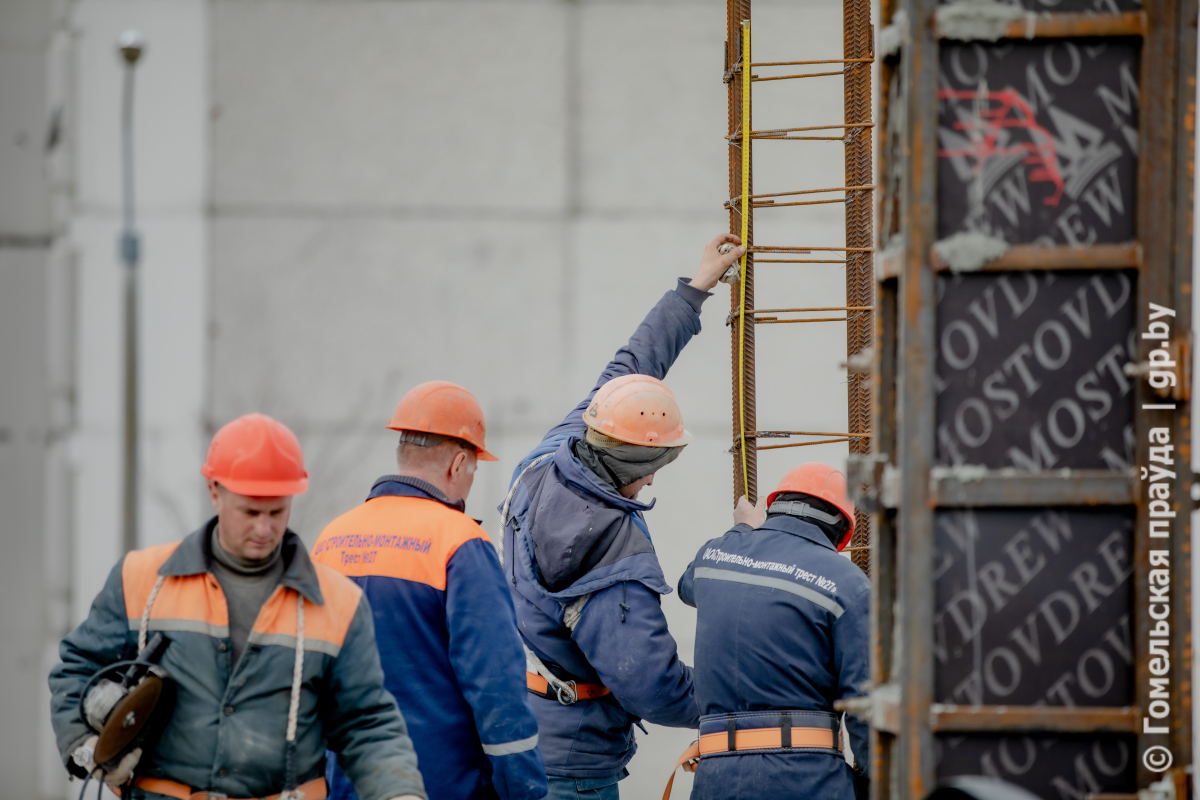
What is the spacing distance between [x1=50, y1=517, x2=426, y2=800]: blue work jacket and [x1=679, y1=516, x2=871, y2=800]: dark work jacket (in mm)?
1495

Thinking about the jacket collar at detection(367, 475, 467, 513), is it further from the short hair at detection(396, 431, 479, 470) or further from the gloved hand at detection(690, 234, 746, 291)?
the gloved hand at detection(690, 234, 746, 291)

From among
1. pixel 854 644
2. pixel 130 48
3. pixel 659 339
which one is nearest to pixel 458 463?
pixel 659 339

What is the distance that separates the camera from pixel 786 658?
4309 millimetres

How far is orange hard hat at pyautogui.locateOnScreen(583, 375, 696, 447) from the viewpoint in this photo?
473 centimetres

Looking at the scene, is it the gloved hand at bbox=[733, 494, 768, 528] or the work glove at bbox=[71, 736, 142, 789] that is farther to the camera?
the gloved hand at bbox=[733, 494, 768, 528]

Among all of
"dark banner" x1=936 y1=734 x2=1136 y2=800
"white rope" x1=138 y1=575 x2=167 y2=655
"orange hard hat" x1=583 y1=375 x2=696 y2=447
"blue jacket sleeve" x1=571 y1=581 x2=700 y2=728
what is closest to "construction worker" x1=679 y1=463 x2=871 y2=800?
"blue jacket sleeve" x1=571 y1=581 x2=700 y2=728

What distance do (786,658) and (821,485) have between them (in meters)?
0.69

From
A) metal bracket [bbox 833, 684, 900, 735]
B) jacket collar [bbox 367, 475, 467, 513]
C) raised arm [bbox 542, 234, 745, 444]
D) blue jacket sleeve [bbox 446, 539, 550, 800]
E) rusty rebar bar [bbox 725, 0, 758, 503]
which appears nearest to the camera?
metal bracket [bbox 833, 684, 900, 735]

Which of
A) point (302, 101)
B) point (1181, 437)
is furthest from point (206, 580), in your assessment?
point (302, 101)

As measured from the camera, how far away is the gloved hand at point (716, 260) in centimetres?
525

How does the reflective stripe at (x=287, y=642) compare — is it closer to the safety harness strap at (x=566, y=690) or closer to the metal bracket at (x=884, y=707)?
the metal bracket at (x=884, y=707)

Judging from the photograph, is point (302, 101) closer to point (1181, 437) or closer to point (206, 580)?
point (206, 580)

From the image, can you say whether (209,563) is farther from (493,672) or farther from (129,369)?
(129,369)

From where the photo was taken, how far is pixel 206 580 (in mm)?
3268
